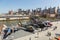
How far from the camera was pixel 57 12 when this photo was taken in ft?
181

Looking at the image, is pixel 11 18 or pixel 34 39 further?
pixel 11 18

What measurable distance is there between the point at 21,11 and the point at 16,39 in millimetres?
56142

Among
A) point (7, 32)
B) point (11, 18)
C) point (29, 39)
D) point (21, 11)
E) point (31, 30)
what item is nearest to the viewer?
point (29, 39)

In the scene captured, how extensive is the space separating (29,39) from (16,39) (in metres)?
0.87

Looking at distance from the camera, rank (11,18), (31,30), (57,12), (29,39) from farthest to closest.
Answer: (57,12), (11,18), (31,30), (29,39)

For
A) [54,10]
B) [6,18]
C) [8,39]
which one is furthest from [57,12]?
[8,39]

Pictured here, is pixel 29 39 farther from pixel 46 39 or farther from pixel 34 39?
pixel 46 39

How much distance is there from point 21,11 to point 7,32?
53.9m

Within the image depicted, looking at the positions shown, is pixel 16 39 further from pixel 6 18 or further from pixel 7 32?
pixel 6 18

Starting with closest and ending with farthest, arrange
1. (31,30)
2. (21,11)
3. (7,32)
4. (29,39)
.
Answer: (29,39), (7,32), (31,30), (21,11)

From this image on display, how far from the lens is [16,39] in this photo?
8.66m

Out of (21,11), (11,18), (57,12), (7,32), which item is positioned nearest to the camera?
(7,32)

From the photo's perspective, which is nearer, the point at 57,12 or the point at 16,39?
the point at 16,39

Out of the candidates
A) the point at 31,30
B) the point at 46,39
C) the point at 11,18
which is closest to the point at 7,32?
the point at 31,30
